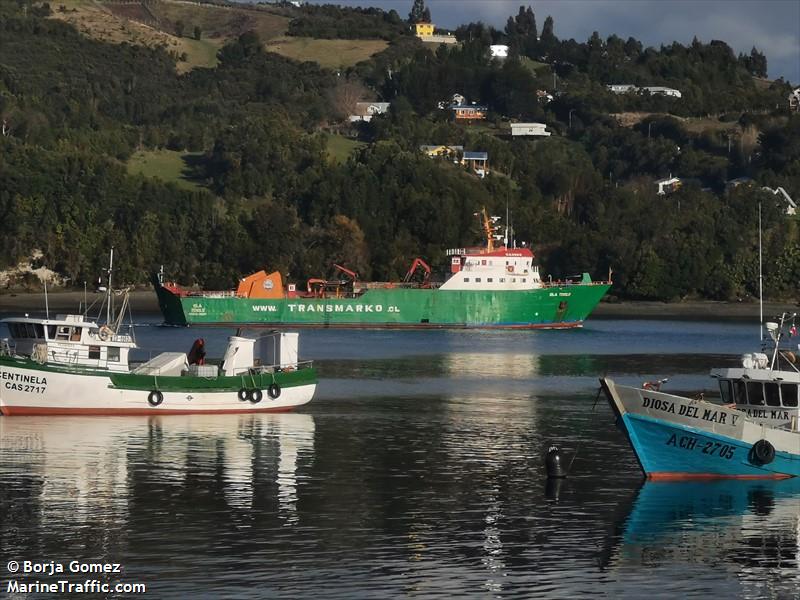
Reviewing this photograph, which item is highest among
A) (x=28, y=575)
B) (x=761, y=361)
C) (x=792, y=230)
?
(x=792, y=230)

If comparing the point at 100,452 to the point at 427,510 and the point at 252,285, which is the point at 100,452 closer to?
the point at 427,510

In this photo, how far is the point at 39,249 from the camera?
17550 cm

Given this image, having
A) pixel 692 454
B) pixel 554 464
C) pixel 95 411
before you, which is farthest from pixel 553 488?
pixel 95 411

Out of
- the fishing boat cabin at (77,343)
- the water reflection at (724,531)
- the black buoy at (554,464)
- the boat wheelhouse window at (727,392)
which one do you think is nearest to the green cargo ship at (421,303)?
the fishing boat cabin at (77,343)

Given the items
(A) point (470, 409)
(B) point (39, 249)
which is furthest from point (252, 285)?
(A) point (470, 409)

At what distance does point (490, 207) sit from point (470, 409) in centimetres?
12855

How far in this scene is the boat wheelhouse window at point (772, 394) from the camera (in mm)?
45156

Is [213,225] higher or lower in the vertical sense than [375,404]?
higher

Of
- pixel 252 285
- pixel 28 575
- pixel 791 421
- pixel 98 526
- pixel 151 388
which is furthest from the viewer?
pixel 252 285

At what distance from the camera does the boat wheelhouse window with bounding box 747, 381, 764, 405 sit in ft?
149

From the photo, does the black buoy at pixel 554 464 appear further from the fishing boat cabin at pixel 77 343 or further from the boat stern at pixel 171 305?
the boat stern at pixel 171 305

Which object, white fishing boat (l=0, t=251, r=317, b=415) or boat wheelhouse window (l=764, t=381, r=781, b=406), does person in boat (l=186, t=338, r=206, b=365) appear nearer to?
white fishing boat (l=0, t=251, r=317, b=415)

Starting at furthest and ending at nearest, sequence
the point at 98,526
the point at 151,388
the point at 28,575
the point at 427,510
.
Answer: the point at 151,388 < the point at 427,510 < the point at 98,526 < the point at 28,575

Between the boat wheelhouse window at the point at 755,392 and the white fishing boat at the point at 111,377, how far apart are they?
21234 mm
